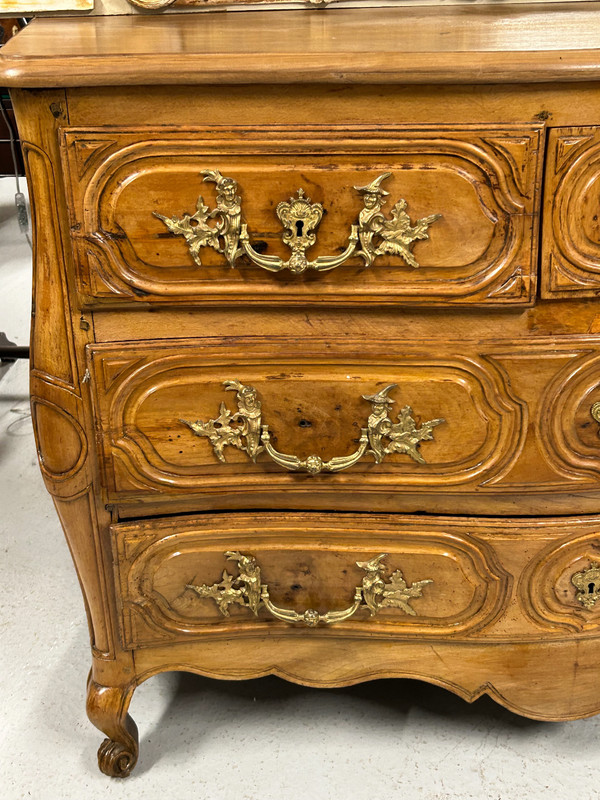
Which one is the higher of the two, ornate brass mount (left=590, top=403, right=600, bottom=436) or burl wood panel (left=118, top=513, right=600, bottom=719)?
ornate brass mount (left=590, top=403, right=600, bottom=436)

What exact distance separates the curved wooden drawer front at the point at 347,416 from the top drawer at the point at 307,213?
0.08 metres

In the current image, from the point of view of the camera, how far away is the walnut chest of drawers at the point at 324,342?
97cm

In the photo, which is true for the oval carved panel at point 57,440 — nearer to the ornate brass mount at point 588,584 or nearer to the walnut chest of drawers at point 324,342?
the walnut chest of drawers at point 324,342

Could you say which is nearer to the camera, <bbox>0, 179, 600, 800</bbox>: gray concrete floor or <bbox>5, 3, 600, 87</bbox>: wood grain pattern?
<bbox>5, 3, 600, 87</bbox>: wood grain pattern

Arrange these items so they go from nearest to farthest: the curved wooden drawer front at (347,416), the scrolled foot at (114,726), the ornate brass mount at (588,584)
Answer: the curved wooden drawer front at (347,416), the ornate brass mount at (588,584), the scrolled foot at (114,726)

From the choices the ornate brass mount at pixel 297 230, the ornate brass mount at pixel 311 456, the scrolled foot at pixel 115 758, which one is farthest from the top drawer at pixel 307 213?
the scrolled foot at pixel 115 758

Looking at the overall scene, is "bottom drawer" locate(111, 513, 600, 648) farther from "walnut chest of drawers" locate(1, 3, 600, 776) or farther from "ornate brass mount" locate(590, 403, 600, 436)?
"ornate brass mount" locate(590, 403, 600, 436)

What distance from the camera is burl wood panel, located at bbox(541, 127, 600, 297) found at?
38.2 inches

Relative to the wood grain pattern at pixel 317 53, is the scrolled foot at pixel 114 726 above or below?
below

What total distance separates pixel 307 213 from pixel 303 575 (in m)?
0.49

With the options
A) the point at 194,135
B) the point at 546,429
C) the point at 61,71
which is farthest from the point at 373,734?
the point at 61,71

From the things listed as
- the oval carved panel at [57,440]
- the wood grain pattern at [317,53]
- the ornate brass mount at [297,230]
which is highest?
the wood grain pattern at [317,53]

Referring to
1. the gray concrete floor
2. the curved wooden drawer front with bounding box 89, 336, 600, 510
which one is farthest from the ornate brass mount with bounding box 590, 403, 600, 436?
the gray concrete floor

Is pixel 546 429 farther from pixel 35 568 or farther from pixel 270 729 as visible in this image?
pixel 35 568
